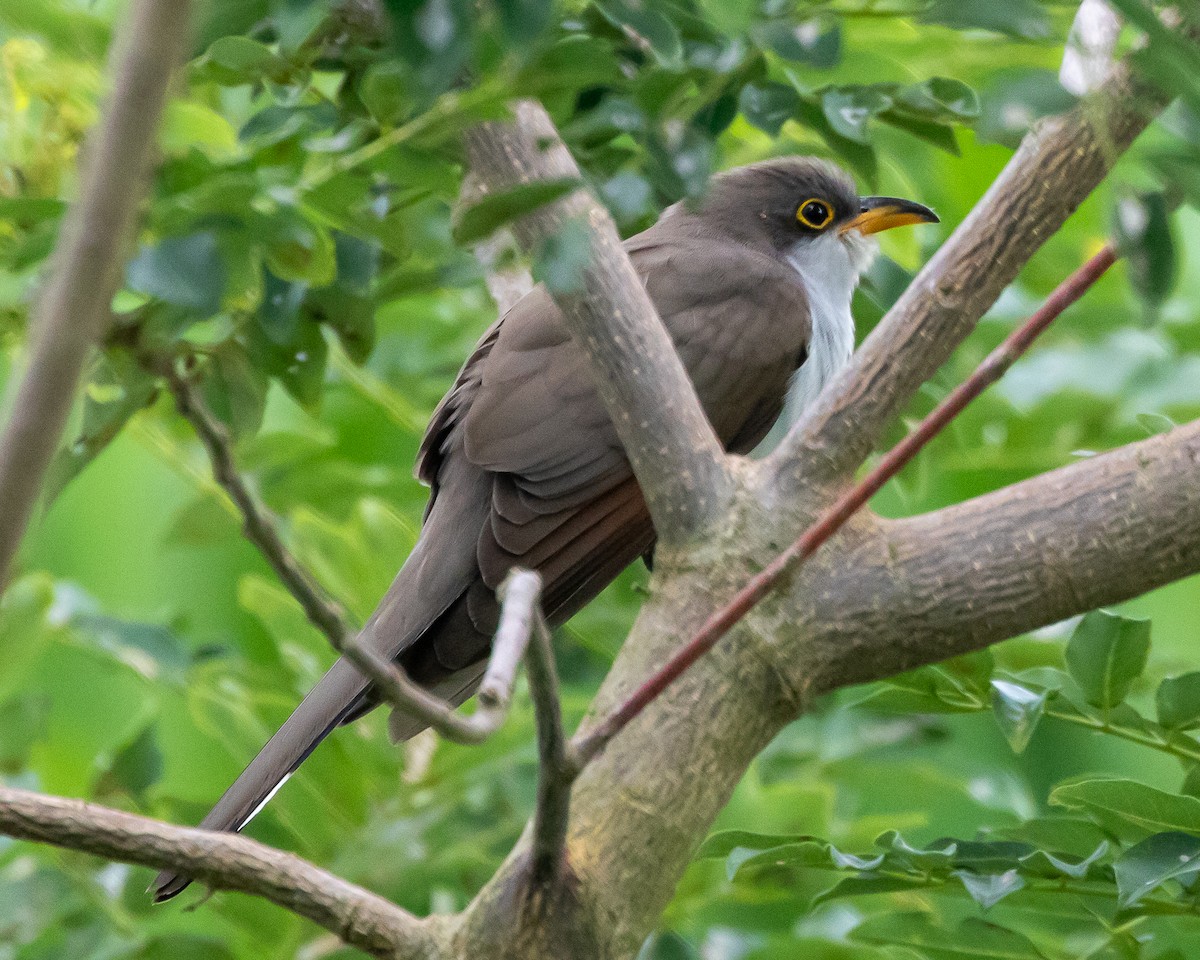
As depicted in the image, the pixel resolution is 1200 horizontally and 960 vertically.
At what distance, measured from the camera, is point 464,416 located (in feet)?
8.55

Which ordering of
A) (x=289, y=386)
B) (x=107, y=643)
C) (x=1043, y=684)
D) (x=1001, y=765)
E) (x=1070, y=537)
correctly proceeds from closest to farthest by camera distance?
(x=1070, y=537) < (x=1043, y=684) < (x=289, y=386) < (x=107, y=643) < (x=1001, y=765)

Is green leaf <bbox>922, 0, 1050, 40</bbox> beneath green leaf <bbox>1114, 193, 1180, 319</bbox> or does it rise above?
A: above

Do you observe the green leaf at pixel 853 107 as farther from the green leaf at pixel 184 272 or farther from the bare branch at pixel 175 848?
the bare branch at pixel 175 848

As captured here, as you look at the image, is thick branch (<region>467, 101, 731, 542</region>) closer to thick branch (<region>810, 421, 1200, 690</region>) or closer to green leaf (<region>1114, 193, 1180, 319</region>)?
thick branch (<region>810, 421, 1200, 690</region>)

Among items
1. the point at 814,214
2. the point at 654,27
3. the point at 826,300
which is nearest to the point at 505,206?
the point at 654,27

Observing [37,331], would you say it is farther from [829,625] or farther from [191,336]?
[191,336]

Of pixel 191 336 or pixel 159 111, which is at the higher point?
pixel 159 111

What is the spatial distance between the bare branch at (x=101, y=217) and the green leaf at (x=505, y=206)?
2.38ft

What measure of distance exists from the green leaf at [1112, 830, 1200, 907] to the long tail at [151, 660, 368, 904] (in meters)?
1.02

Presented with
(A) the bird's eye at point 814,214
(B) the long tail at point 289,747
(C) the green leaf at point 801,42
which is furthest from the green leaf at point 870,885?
(A) the bird's eye at point 814,214

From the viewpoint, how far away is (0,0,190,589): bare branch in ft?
2.11

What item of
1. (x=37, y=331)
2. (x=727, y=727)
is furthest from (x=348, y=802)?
(x=37, y=331)

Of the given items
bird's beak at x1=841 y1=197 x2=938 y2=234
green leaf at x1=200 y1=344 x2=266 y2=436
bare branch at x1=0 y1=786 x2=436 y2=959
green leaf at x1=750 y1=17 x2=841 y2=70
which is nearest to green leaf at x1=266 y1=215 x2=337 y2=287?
green leaf at x1=200 y1=344 x2=266 y2=436

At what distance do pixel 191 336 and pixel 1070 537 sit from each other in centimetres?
183
